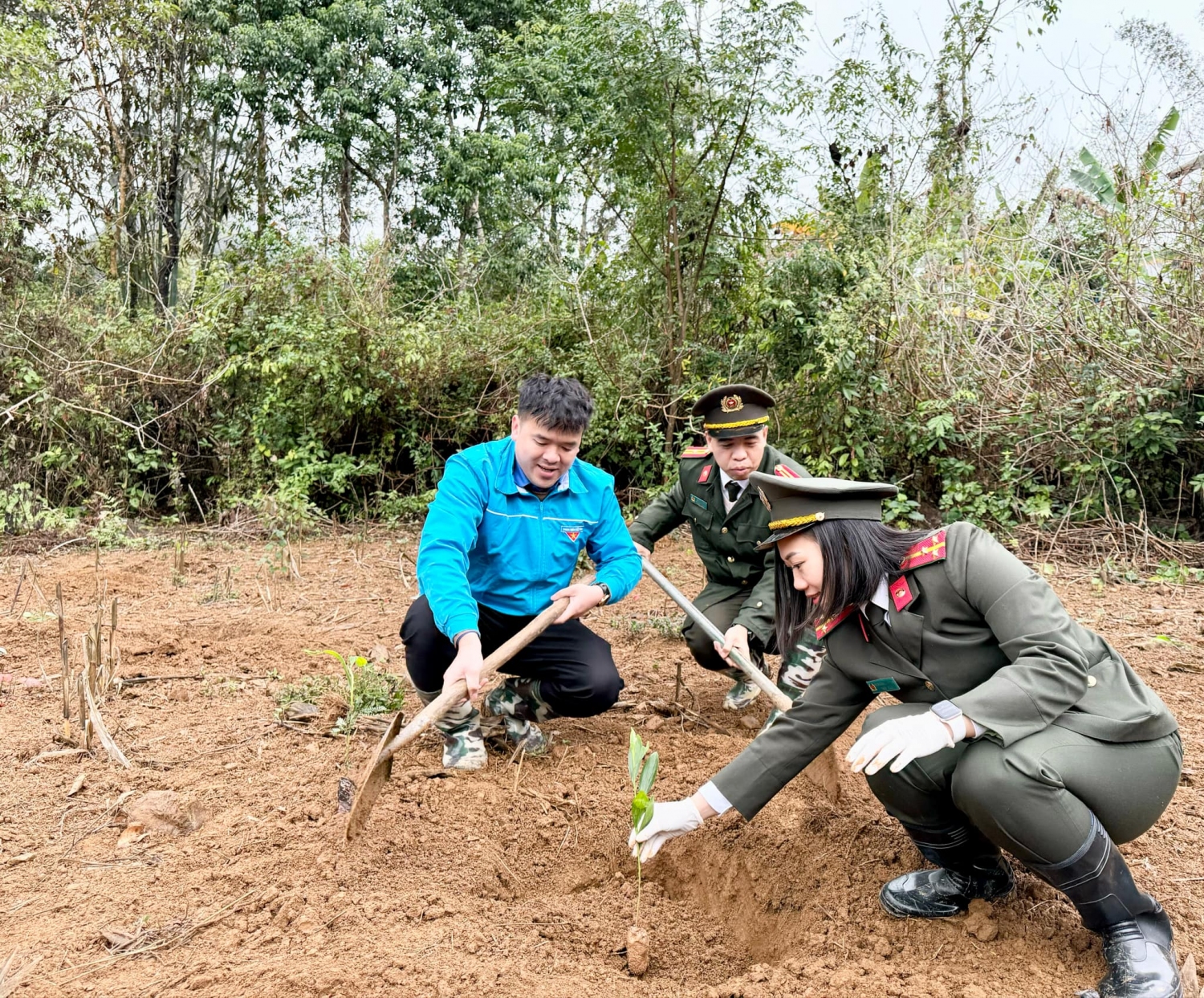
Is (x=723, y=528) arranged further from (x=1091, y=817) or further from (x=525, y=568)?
(x=1091, y=817)

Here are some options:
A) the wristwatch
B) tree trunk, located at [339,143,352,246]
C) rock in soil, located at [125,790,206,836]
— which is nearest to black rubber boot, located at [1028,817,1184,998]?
the wristwatch

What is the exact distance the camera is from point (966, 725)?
5.84ft

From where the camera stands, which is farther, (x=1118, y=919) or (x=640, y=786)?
(x=640, y=786)

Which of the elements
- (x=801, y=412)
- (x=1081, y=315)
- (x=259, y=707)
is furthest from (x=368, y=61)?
(x=259, y=707)

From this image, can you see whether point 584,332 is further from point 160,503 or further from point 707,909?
point 707,909

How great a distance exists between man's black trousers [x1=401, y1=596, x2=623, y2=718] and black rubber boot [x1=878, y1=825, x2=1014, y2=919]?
125cm

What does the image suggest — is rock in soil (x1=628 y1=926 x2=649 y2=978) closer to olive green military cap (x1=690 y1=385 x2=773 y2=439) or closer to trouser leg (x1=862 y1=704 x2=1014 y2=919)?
trouser leg (x1=862 y1=704 x2=1014 y2=919)

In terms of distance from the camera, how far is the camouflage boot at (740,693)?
12.2ft

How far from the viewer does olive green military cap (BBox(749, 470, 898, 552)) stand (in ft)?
6.23

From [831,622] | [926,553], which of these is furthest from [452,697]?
[926,553]

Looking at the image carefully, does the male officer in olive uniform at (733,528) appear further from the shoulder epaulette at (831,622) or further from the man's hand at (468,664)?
the shoulder epaulette at (831,622)

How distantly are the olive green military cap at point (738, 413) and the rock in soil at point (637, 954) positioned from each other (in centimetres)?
191

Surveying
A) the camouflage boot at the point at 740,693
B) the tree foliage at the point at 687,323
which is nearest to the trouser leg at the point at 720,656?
the camouflage boot at the point at 740,693

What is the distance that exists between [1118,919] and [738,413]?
6.87ft
